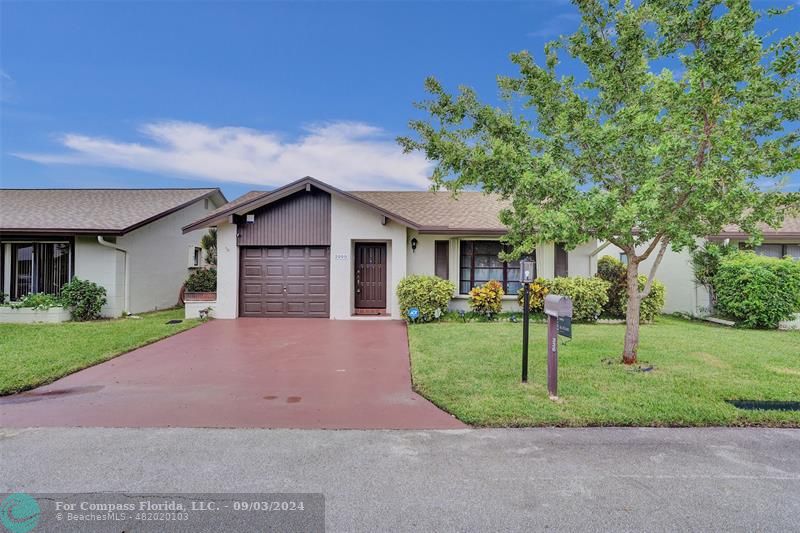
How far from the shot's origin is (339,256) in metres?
12.6

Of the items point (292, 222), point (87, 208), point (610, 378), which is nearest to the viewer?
point (610, 378)

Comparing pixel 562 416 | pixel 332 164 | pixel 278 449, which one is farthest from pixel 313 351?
pixel 332 164

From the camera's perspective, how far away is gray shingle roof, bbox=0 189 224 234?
475 inches

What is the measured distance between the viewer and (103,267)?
41.3 feet

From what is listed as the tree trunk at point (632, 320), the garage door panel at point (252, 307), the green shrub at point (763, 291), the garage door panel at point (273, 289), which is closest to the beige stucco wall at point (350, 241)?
the garage door panel at point (273, 289)

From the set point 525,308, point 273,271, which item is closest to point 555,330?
point 525,308

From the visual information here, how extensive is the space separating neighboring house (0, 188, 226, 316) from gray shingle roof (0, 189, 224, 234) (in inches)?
1.1

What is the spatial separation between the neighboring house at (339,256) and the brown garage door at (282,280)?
32 mm

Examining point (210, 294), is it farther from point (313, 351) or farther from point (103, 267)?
point (313, 351)

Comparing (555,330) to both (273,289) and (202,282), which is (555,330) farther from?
(202,282)

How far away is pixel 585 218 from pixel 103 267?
45.4 ft

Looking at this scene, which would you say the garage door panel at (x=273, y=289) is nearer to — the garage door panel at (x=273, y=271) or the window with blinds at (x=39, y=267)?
the garage door panel at (x=273, y=271)

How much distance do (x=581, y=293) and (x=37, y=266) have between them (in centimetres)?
1677

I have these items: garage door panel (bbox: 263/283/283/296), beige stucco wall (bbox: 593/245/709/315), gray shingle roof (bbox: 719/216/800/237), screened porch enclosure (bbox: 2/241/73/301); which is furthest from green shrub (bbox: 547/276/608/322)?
screened porch enclosure (bbox: 2/241/73/301)
